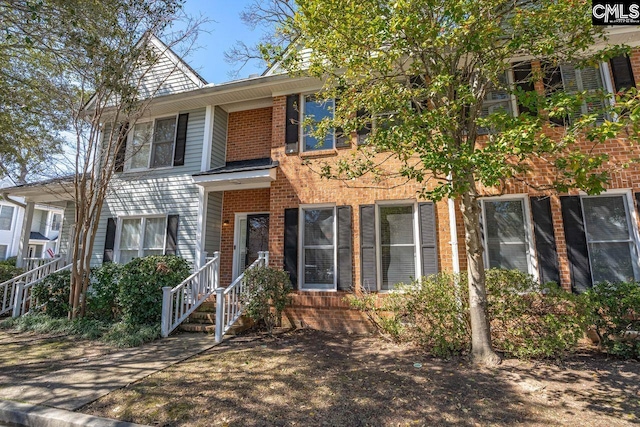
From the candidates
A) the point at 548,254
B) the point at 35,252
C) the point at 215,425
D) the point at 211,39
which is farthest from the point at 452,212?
the point at 35,252

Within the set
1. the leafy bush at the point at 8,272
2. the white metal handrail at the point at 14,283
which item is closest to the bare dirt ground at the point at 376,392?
the white metal handrail at the point at 14,283

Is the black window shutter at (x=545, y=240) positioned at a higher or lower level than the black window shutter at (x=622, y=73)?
lower

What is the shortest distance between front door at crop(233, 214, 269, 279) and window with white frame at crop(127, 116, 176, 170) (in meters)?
2.87

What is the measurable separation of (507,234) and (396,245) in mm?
2200

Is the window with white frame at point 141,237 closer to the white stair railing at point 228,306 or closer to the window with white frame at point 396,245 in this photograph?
the white stair railing at point 228,306

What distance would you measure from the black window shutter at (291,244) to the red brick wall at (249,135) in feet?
7.77

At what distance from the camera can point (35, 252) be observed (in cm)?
2750

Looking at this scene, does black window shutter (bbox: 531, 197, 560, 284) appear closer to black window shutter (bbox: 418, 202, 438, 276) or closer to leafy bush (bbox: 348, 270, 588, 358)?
leafy bush (bbox: 348, 270, 588, 358)

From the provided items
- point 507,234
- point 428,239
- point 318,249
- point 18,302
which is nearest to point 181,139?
point 318,249

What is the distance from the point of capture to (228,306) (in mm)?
6883

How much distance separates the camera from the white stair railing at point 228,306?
6.50 metres

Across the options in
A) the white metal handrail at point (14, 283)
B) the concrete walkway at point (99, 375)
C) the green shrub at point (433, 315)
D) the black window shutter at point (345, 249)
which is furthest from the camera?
the white metal handrail at point (14, 283)

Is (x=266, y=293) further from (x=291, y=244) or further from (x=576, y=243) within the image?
(x=576, y=243)

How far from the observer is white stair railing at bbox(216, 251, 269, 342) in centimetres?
650
